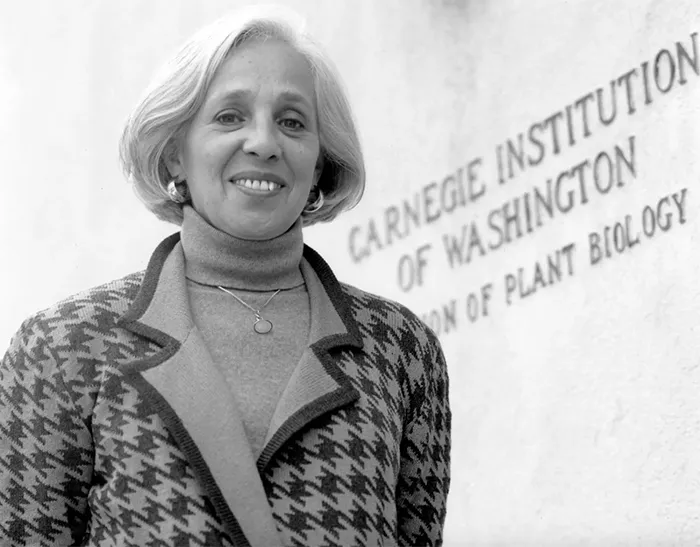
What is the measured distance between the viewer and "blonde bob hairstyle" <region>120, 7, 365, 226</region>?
5.82ft

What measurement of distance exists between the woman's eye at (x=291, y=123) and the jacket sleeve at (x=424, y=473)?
1.23ft

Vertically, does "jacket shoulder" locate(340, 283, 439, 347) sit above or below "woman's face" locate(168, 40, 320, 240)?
below

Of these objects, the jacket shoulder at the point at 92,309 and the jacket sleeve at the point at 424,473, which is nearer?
the jacket shoulder at the point at 92,309

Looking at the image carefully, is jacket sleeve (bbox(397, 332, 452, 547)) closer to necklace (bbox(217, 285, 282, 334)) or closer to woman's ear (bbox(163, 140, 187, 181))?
necklace (bbox(217, 285, 282, 334))

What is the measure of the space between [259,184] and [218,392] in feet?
1.02

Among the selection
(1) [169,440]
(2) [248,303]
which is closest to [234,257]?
(2) [248,303]

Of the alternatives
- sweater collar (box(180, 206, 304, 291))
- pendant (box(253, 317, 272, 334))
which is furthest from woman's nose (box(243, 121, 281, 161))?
pendant (box(253, 317, 272, 334))

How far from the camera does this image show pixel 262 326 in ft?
5.70

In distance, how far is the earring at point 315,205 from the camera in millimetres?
1952

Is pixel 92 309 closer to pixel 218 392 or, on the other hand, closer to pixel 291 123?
pixel 218 392

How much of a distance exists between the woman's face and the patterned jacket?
5.5 inches

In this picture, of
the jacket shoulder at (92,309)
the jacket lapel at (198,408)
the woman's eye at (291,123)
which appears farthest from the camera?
the woman's eye at (291,123)

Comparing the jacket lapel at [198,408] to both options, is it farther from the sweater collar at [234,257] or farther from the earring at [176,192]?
the earring at [176,192]

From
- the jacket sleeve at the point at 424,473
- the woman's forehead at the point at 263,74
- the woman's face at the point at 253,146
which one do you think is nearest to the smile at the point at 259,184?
the woman's face at the point at 253,146
